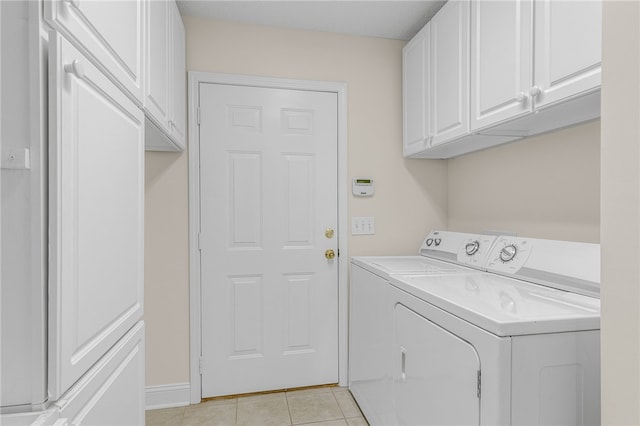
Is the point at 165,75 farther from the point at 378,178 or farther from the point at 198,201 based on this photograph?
the point at 378,178

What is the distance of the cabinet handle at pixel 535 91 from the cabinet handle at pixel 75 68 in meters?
1.44

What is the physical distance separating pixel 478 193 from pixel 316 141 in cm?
114

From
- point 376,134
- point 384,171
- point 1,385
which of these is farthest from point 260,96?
point 1,385

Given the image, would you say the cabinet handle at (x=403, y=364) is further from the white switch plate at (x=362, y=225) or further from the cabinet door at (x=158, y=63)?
the cabinet door at (x=158, y=63)

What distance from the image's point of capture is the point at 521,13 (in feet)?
4.41

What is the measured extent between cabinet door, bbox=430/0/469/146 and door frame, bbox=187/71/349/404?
663mm

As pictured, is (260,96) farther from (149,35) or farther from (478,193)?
(478,193)

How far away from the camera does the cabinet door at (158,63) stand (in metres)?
1.33

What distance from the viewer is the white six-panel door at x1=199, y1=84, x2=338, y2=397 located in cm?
223

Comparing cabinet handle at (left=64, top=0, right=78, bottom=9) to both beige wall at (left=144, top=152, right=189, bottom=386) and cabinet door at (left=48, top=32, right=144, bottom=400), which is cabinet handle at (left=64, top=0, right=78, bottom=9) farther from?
beige wall at (left=144, top=152, right=189, bottom=386)

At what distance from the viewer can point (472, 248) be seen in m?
1.88

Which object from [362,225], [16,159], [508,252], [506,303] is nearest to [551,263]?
[508,252]

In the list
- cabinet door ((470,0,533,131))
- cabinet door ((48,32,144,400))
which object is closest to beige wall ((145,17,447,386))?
cabinet door ((470,0,533,131))

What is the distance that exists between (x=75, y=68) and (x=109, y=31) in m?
0.31
